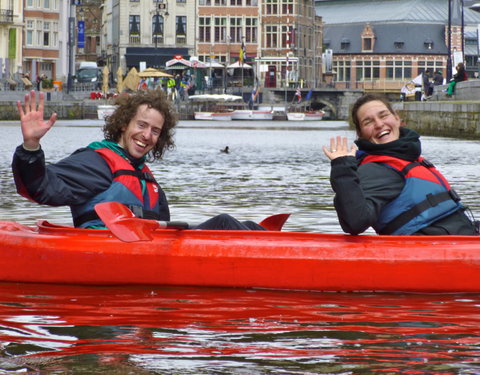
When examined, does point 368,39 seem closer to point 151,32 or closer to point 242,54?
point 242,54

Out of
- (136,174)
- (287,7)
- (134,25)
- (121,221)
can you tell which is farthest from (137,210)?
(287,7)

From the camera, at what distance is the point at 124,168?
6.75 metres

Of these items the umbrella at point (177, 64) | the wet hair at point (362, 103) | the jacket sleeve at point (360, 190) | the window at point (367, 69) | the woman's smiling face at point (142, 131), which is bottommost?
the jacket sleeve at point (360, 190)

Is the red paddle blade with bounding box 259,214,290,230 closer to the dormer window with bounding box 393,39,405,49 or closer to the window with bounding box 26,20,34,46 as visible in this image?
the window with bounding box 26,20,34,46

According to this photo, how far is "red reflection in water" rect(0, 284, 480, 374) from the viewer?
16.6 feet

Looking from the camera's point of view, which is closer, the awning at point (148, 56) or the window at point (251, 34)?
the awning at point (148, 56)

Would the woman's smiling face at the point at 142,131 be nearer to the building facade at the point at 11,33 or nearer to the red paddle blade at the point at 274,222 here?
the red paddle blade at the point at 274,222

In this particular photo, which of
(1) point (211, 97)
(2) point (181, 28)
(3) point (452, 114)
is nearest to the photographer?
(3) point (452, 114)

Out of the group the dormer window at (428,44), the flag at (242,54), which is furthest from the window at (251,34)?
the dormer window at (428,44)

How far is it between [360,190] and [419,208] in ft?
1.67

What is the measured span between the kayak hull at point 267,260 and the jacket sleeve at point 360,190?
278 millimetres

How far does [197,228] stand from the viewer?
7.07m

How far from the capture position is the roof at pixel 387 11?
10019cm

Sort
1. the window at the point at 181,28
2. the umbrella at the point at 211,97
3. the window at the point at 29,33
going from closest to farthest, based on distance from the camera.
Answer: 1. the umbrella at the point at 211,97
2. the window at the point at 29,33
3. the window at the point at 181,28
